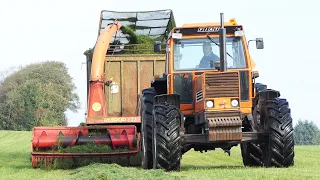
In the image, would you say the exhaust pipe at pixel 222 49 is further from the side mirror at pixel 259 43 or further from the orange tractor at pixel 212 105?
the side mirror at pixel 259 43

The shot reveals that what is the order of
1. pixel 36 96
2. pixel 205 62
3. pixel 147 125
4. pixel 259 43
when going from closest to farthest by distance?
pixel 259 43 < pixel 205 62 < pixel 147 125 < pixel 36 96

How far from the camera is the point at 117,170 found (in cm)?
1197

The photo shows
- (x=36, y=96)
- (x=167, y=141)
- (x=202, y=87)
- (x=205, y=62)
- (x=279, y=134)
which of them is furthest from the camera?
(x=36, y=96)

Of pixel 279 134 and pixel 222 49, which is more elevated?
pixel 222 49

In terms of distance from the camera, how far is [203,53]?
13.9 meters

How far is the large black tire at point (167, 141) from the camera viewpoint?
41.9 ft

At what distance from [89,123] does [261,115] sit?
5.26 m

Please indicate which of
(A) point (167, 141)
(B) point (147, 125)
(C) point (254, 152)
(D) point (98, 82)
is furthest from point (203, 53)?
(D) point (98, 82)

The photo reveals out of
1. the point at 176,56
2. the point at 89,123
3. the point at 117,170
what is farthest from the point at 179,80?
the point at 89,123

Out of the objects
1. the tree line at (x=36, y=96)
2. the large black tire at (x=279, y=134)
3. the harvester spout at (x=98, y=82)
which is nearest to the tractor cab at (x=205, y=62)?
the large black tire at (x=279, y=134)

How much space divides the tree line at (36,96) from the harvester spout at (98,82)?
175ft

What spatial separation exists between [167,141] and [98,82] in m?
5.71

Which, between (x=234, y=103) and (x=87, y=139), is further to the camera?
(x=87, y=139)

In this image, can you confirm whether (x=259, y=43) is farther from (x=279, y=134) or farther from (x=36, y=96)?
(x=36, y=96)
